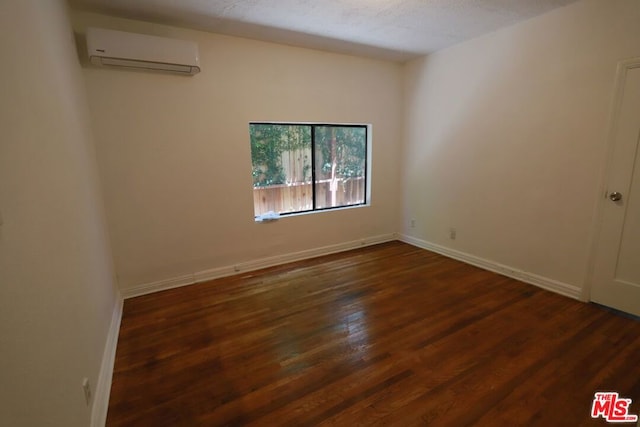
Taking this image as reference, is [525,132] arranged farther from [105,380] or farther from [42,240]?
[105,380]

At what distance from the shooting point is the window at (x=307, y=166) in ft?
12.4

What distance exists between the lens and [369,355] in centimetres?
213

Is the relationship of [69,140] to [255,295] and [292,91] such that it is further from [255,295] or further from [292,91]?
[292,91]

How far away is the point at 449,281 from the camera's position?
130 inches

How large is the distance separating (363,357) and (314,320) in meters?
0.60

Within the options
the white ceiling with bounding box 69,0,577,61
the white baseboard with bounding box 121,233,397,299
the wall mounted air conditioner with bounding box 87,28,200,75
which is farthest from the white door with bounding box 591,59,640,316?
the wall mounted air conditioner with bounding box 87,28,200,75

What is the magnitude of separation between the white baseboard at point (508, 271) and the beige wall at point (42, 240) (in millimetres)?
3793

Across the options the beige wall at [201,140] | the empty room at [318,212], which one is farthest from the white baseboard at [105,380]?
the beige wall at [201,140]

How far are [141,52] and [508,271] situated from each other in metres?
4.30

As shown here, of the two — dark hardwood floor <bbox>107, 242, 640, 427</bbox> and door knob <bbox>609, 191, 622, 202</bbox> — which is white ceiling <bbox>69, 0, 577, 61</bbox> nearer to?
door knob <bbox>609, 191, 622, 202</bbox>

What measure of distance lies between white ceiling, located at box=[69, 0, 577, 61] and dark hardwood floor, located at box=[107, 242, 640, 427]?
2644mm

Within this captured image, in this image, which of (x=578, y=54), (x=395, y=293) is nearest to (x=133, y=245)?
(x=395, y=293)

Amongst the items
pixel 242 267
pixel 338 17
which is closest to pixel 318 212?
pixel 242 267

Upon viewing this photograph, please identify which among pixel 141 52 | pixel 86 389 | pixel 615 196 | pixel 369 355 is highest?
pixel 141 52
